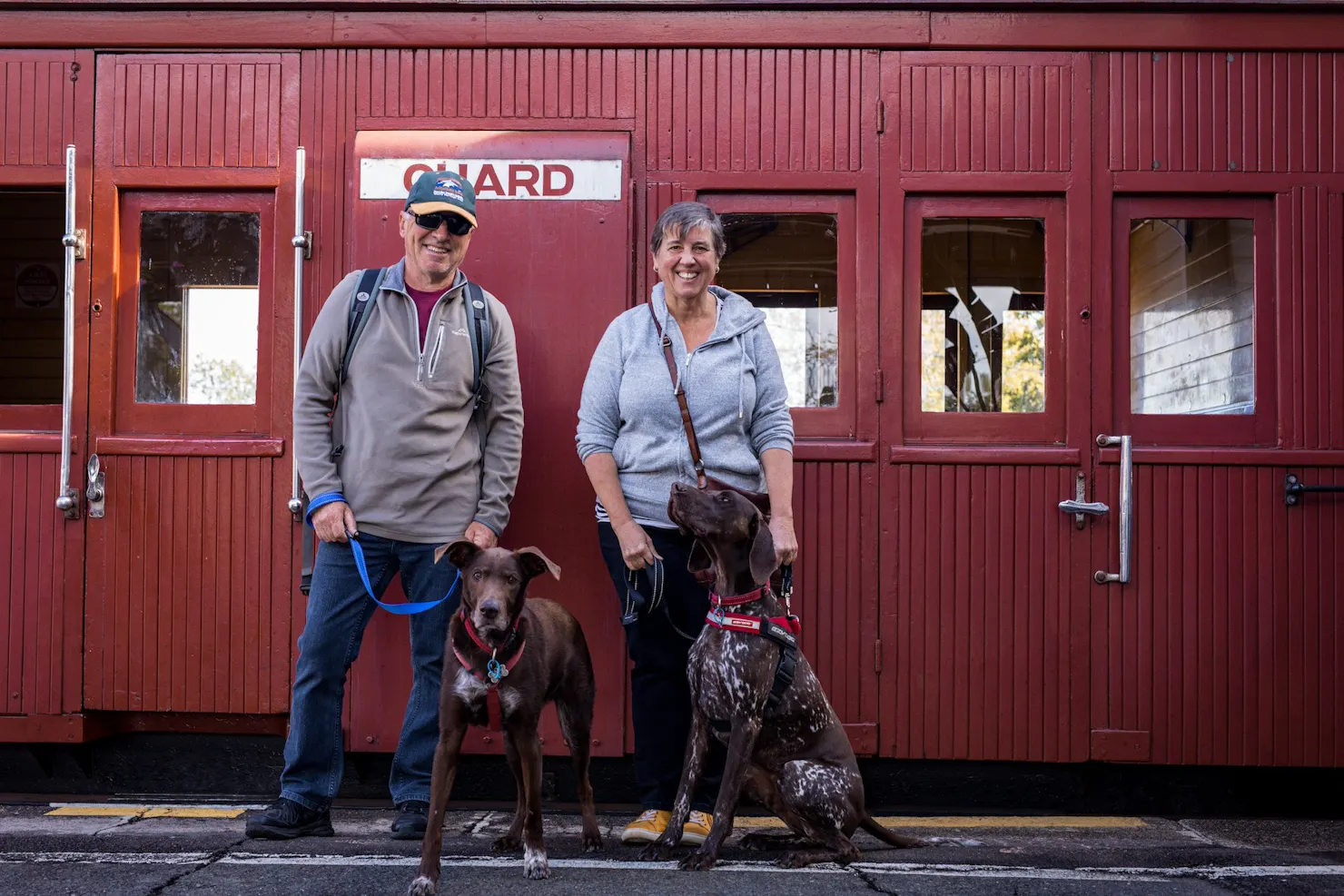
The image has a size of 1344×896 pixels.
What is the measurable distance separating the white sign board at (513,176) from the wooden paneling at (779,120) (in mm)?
245

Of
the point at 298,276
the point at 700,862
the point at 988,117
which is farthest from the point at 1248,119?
the point at 298,276

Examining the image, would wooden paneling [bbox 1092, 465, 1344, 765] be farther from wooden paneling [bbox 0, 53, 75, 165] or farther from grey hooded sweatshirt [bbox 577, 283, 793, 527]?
wooden paneling [bbox 0, 53, 75, 165]

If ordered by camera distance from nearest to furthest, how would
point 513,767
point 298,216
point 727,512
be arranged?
point 727,512
point 513,767
point 298,216

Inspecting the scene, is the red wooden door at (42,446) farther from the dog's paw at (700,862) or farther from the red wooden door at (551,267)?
the dog's paw at (700,862)

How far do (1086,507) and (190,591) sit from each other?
3687mm

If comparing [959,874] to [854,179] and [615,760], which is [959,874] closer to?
[615,760]

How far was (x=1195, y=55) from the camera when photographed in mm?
4891

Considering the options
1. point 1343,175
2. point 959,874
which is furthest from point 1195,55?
point 959,874

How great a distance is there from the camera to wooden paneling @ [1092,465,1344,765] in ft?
15.7

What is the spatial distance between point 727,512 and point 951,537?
1.46 m

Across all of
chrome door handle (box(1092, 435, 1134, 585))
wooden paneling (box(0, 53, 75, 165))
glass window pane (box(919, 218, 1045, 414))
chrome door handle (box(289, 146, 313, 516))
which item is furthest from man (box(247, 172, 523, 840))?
chrome door handle (box(1092, 435, 1134, 585))

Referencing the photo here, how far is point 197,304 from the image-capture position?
198 inches

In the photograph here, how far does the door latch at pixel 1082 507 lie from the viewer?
476 centimetres

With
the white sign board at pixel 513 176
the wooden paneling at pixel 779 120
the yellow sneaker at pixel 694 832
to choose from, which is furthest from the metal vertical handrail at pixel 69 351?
the yellow sneaker at pixel 694 832
